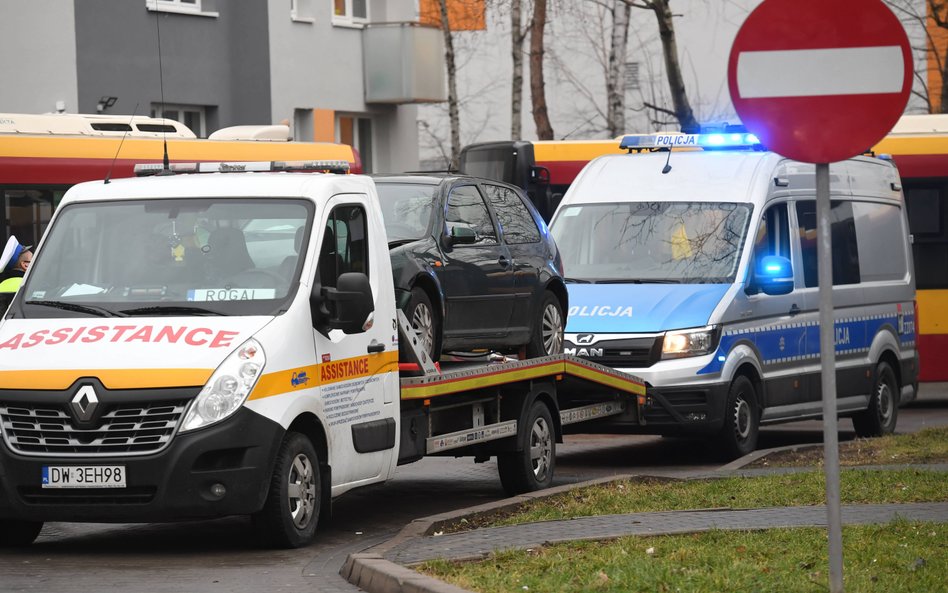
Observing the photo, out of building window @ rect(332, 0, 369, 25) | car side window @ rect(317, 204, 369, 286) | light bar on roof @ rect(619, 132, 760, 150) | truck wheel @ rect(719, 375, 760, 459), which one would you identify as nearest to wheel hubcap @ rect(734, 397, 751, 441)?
truck wheel @ rect(719, 375, 760, 459)

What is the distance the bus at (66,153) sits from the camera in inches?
749

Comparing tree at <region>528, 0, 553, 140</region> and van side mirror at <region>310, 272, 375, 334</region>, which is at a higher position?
tree at <region>528, 0, 553, 140</region>

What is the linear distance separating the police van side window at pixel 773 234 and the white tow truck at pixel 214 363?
4680 millimetres

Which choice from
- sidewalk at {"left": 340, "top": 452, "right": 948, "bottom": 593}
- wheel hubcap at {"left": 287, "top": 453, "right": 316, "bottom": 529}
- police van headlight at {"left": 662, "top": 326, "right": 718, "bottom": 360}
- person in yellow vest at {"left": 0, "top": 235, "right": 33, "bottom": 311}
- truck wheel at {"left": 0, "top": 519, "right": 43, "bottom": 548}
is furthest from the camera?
police van headlight at {"left": 662, "top": 326, "right": 718, "bottom": 360}

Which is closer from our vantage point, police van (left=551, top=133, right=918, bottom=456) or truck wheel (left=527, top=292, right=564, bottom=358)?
truck wheel (left=527, top=292, right=564, bottom=358)

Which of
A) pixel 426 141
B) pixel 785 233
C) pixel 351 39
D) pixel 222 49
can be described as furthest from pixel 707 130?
pixel 426 141

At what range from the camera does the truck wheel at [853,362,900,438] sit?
58.0ft

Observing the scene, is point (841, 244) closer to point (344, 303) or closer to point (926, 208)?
point (926, 208)

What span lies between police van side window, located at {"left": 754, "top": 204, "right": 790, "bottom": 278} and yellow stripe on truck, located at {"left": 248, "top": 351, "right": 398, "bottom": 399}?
575cm

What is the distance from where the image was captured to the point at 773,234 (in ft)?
52.2

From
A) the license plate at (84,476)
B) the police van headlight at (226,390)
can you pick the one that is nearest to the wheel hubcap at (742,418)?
the police van headlight at (226,390)

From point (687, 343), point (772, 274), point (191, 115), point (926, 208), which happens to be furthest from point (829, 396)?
point (191, 115)

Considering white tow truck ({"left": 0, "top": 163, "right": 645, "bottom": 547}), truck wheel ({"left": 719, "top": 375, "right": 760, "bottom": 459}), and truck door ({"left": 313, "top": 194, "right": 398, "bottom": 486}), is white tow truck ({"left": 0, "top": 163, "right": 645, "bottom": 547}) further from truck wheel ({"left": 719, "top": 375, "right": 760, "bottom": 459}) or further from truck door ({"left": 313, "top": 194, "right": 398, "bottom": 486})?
truck wheel ({"left": 719, "top": 375, "right": 760, "bottom": 459})

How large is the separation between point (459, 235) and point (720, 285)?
372cm
